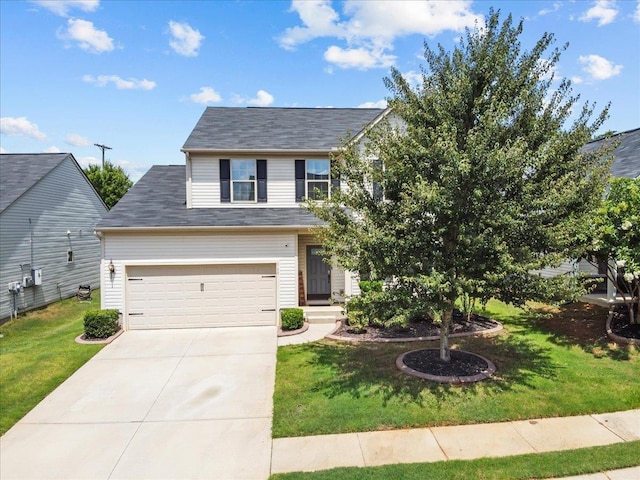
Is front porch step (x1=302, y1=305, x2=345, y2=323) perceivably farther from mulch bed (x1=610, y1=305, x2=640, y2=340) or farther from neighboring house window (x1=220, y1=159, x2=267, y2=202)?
mulch bed (x1=610, y1=305, x2=640, y2=340)

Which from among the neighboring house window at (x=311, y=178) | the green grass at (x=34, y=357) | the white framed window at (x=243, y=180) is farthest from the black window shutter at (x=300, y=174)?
the green grass at (x=34, y=357)

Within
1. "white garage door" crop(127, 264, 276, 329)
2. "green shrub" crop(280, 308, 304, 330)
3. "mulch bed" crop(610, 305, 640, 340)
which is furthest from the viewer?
"white garage door" crop(127, 264, 276, 329)

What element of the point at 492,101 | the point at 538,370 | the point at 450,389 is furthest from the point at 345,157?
the point at 538,370

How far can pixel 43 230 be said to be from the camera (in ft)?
58.7

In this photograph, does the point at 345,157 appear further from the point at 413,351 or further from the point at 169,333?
the point at 169,333

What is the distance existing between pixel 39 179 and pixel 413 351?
1772 centimetres

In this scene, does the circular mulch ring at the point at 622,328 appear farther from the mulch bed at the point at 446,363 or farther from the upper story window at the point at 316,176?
the upper story window at the point at 316,176

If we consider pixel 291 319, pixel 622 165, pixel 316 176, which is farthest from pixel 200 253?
pixel 622 165

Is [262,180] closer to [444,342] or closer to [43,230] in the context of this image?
[444,342]

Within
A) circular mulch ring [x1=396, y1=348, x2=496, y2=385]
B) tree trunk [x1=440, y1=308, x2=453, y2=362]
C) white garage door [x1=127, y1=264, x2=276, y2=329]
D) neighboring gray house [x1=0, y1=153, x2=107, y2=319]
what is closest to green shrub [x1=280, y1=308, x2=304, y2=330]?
white garage door [x1=127, y1=264, x2=276, y2=329]

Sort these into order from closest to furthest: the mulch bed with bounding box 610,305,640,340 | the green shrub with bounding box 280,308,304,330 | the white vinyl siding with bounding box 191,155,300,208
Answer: the mulch bed with bounding box 610,305,640,340 < the green shrub with bounding box 280,308,304,330 < the white vinyl siding with bounding box 191,155,300,208

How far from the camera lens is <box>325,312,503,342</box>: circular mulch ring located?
11086 mm

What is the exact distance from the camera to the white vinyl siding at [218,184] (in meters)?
14.2

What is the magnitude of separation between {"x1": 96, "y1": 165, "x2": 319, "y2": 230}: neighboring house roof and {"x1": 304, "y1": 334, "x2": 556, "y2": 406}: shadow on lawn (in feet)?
15.4
